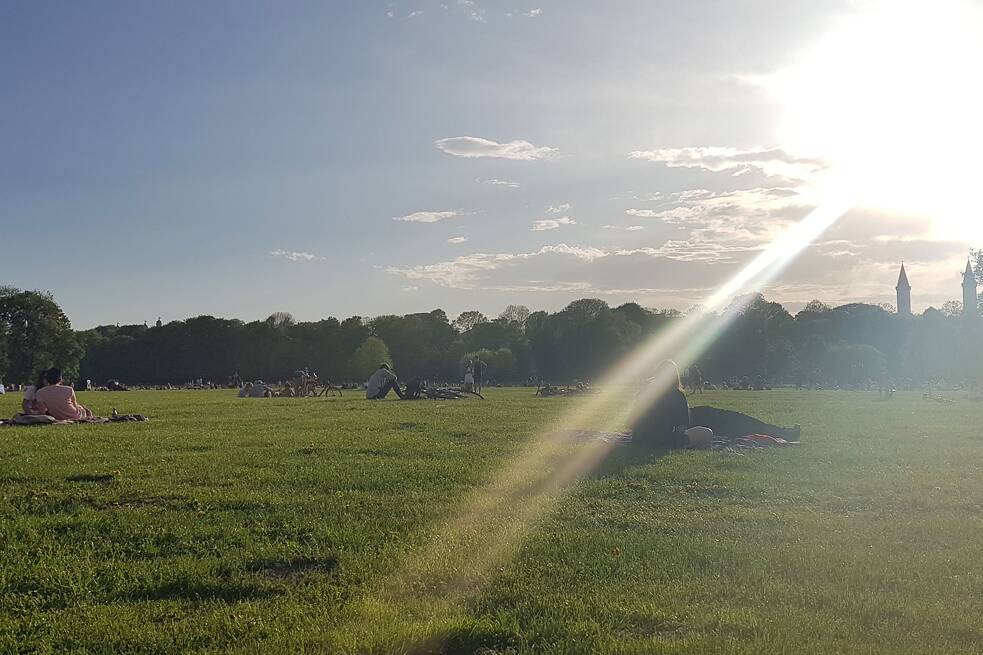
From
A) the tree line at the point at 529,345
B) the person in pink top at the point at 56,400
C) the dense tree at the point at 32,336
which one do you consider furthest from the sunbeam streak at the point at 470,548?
the tree line at the point at 529,345

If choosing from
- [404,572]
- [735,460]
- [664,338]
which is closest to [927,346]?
[664,338]

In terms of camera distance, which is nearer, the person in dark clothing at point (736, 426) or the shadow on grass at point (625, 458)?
the shadow on grass at point (625, 458)

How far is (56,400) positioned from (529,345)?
362 feet

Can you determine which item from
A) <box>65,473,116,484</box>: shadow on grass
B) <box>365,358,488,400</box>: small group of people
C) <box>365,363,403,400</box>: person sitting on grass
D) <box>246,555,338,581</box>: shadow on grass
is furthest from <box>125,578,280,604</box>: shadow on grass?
<box>365,363,403,400</box>: person sitting on grass

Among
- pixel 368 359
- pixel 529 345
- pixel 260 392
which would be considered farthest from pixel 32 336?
pixel 529 345

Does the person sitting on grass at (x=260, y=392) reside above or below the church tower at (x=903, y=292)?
below

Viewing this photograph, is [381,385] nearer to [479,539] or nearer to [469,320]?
[479,539]

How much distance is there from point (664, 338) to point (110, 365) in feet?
298

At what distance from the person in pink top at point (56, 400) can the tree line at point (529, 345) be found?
8749cm

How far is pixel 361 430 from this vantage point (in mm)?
17688

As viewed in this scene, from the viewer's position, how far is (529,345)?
128625mm

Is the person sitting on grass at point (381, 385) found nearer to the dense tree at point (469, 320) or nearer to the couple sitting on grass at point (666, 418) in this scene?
the couple sitting on grass at point (666, 418)

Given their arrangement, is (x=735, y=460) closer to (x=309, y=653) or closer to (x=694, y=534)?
(x=694, y=534)

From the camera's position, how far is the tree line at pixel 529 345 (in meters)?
113
